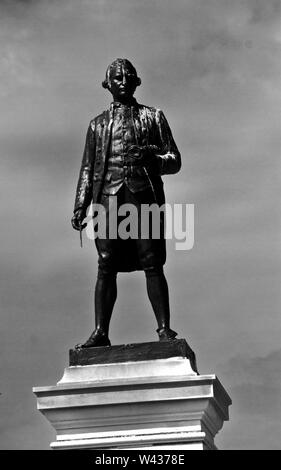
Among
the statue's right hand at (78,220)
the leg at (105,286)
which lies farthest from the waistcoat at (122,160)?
the leg at (105,286)

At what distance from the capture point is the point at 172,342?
14.5 m

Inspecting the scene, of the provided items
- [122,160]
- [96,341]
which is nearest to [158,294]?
[96,341]

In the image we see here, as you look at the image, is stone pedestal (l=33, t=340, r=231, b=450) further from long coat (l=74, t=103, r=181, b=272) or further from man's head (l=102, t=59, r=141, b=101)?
man's head (l=102, t=59, r=141, b=101)

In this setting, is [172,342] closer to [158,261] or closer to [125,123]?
[158,261]

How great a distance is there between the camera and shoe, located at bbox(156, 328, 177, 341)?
14586mm

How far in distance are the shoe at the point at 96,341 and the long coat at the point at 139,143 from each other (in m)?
0.79

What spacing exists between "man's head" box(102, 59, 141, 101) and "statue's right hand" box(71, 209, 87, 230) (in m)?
1.43

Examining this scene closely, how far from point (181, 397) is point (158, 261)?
5.61ft

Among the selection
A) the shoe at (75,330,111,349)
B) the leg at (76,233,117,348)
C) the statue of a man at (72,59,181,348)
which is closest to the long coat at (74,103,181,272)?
the statue of a man at (72,59,181,348)

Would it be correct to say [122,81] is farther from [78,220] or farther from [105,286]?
[105,286]

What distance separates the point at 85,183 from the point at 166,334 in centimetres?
209

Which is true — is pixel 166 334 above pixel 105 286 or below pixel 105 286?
below

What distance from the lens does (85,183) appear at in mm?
15398
